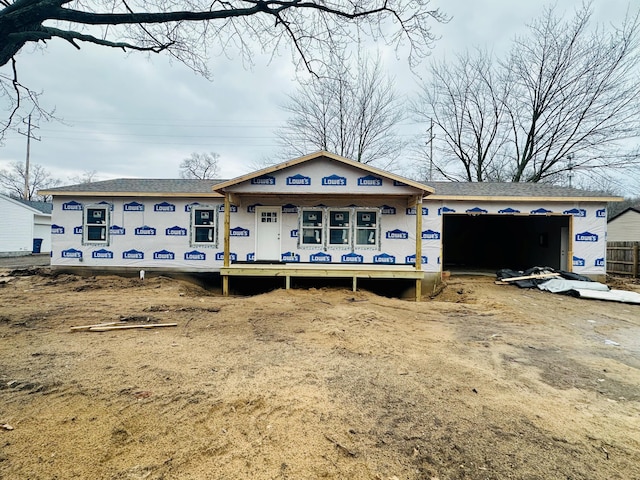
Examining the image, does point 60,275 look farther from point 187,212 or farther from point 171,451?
point 171,451

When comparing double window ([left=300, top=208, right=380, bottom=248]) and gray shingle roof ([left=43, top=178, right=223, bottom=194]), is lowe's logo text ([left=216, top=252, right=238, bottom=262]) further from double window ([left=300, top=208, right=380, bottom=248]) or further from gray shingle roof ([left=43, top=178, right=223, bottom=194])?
double window ([left=300, top=208, right=380, bottom=248])

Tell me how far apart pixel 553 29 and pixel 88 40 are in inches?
978

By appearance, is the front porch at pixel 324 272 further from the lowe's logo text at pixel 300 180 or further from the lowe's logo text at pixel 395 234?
the lowe's logo text at pixel 300 180

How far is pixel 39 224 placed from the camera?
934 inches

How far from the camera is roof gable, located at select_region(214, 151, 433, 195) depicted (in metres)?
9.27

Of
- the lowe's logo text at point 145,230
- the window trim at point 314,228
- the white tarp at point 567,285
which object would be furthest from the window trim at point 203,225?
the white tarp at point 567,285

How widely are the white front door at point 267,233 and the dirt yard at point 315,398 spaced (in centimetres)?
469

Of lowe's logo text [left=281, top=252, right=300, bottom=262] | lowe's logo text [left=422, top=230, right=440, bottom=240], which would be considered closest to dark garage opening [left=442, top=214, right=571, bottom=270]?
lowe's logo text [left=422, top=230, right=440, bottom=240]

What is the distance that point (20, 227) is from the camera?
70.8 ft

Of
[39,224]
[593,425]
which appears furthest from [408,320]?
[39,224]

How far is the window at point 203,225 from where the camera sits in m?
10.9

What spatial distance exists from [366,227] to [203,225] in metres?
5.78

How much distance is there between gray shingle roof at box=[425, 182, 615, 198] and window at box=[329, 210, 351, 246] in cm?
340

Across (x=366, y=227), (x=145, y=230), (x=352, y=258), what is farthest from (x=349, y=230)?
(x=145, y=230)
